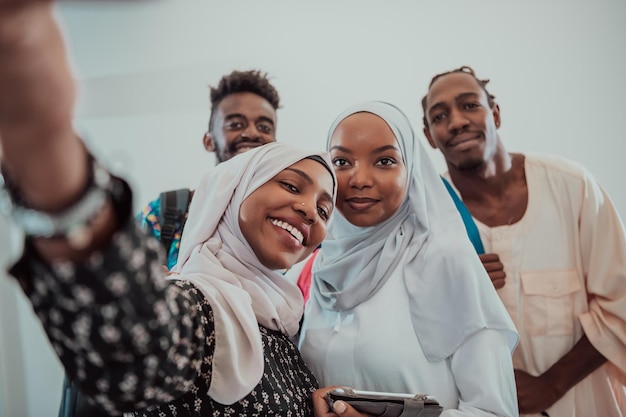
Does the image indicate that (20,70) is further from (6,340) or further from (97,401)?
(6,340)

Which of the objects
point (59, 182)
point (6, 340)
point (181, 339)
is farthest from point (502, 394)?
point (6, 340)

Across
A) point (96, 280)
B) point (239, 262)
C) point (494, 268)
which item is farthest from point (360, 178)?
point (96, 280)

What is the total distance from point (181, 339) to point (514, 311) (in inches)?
62.0

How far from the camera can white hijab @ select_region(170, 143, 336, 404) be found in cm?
107

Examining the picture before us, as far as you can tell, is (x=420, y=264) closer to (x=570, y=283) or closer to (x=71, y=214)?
(x=570, y=283)

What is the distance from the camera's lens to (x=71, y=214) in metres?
0.57

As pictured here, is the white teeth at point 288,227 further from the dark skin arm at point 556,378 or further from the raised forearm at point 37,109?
the dark skin arm at point 556,378

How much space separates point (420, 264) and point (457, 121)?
2.92 ft

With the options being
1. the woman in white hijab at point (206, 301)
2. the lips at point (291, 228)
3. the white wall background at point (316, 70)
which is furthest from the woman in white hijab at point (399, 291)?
the white wall background at point (316, 70)

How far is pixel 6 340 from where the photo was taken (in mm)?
3543

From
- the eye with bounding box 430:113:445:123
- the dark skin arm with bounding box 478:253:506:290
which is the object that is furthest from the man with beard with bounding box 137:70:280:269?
the dark skin arm with bounding box 478:253:506:290

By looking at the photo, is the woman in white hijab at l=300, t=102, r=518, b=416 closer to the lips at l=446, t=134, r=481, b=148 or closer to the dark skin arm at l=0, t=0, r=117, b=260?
the lips at l=446, t=134, r=481, b=148

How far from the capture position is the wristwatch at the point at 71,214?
22.2 inches

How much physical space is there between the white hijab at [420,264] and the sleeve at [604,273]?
66 cm
